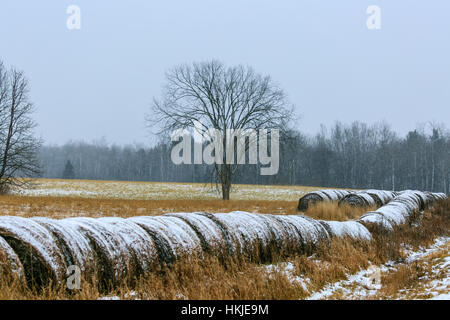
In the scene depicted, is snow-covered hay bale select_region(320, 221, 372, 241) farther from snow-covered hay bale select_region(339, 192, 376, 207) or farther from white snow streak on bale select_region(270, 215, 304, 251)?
snow-covered hay bale select_region(339, 192, 376, 207)

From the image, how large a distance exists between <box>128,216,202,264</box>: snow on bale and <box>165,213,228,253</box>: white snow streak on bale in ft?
0.45

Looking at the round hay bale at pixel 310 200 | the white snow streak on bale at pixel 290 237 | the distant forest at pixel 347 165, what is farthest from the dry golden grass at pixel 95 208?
the distant forest at pixel 347 165

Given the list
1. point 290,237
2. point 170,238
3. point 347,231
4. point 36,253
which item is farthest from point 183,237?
point 347,231

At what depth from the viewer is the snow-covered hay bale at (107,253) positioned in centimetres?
421

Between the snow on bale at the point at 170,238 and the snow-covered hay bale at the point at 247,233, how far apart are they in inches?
29.9

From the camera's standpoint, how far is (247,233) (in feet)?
19.7

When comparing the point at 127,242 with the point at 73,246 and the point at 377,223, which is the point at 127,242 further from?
the point at 377,223

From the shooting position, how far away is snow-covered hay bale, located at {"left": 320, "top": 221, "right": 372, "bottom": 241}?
7.32 m

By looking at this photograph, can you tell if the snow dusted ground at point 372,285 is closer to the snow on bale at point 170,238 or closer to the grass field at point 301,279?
the grass field at point 301,279

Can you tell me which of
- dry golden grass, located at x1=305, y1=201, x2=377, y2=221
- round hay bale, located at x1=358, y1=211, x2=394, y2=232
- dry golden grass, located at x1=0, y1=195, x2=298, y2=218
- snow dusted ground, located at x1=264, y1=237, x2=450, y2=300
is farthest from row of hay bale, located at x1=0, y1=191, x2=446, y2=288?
dry golden grass, located at x1=0, y1=195, x2=298, y2=218

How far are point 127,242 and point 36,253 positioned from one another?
1084 millimetres

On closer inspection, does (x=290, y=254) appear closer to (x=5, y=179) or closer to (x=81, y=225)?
(x=81, y=225)

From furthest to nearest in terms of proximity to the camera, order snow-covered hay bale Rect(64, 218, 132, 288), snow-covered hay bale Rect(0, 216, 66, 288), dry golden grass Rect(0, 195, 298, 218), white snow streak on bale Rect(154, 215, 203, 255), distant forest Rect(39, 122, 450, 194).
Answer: distant forest Rect(39, 122, 450, 194) → dry golden grass Rect(0, 195, 298, 218) → white snow streak on bale Rect(154, 215, 203, 255) → snow-covered hay bale Rect(64, 218, 132, 288) → snow-covered hay bale Rect(0, 216, 66, 288)

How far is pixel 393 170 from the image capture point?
2260 inches
